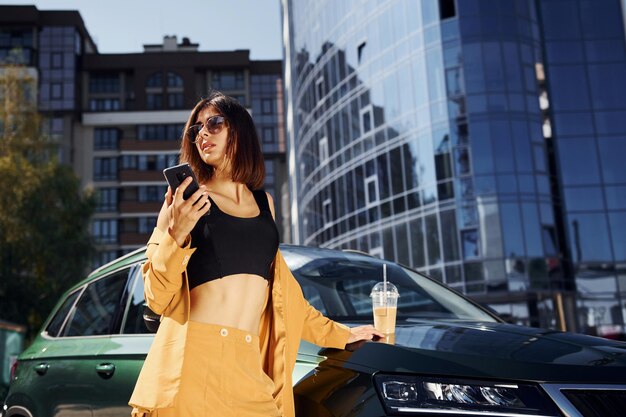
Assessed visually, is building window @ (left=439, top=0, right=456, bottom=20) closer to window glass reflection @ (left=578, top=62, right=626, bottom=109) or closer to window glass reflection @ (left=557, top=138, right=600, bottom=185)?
window glass reflection @ (left=578, top=62, right=626, bottom=109)

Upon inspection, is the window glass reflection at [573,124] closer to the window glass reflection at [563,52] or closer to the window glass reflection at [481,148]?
the window glass reflection at [563,52]

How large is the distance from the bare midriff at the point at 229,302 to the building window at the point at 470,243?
24.5 meters

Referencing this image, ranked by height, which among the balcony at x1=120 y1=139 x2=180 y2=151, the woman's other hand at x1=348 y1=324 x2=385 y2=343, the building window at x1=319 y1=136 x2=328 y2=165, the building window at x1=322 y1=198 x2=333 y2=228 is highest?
the balcony at x1=120 y1=139 x2=180 y2=151

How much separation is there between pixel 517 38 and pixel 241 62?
138 ft

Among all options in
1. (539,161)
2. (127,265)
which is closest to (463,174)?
(539,161)

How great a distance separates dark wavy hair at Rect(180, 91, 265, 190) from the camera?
2633 mm

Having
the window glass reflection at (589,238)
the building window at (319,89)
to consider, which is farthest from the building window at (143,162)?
the window glass reflection at (589,238)

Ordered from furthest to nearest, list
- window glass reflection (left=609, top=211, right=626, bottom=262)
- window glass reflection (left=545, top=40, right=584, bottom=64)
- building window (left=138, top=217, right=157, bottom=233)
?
building window (left=138, top=217, right=157, bottom=233)
window glass reflection (left=545, top=40, right=584, bottom=64)
window glass reflection (left=609, top=211, right=626, bottom=262)

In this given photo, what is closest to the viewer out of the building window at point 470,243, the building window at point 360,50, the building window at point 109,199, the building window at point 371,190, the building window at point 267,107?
the building window at point 470,243

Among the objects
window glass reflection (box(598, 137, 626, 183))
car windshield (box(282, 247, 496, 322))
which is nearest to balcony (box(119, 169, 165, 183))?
window glass reflection (box(598, 137, 626, 183))

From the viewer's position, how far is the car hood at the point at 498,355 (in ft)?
7.11

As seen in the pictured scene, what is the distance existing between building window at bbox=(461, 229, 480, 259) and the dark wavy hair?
24253mm

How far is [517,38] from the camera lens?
1096 inches

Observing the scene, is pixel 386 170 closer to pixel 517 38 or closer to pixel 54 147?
pixel 517 38
